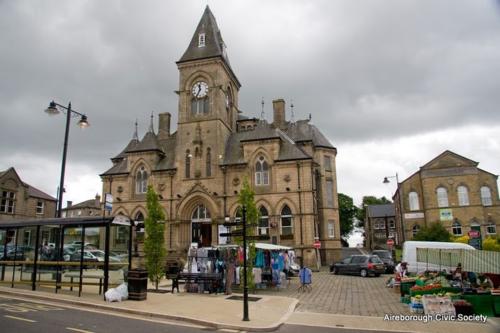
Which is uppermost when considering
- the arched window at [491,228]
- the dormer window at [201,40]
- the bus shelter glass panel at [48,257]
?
the dormer window at [201,40]

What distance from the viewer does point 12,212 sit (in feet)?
151

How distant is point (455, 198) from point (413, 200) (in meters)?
4.62

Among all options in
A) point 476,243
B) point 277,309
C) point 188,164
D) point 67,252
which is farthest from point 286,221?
point 67,252

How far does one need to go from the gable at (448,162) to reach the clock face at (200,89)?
2774 cm

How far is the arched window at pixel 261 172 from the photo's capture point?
33625 mm

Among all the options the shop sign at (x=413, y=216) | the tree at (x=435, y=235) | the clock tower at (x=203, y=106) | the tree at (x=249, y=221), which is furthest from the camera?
the shop sign at (x=413, y=216)

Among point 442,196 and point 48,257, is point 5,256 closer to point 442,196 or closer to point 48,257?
point 48,257

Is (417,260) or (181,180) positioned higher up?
(181,180)

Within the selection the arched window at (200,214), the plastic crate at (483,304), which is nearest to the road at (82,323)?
the plastic crate at (483,304)

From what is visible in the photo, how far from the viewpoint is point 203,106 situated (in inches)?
1475

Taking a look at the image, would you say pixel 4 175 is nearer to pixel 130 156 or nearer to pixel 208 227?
pixel 130 156

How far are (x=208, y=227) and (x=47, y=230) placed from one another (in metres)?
18.3

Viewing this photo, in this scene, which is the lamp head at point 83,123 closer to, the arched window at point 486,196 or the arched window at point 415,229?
the arched window at point 415,229

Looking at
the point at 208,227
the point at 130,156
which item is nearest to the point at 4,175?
the point at 130,156
